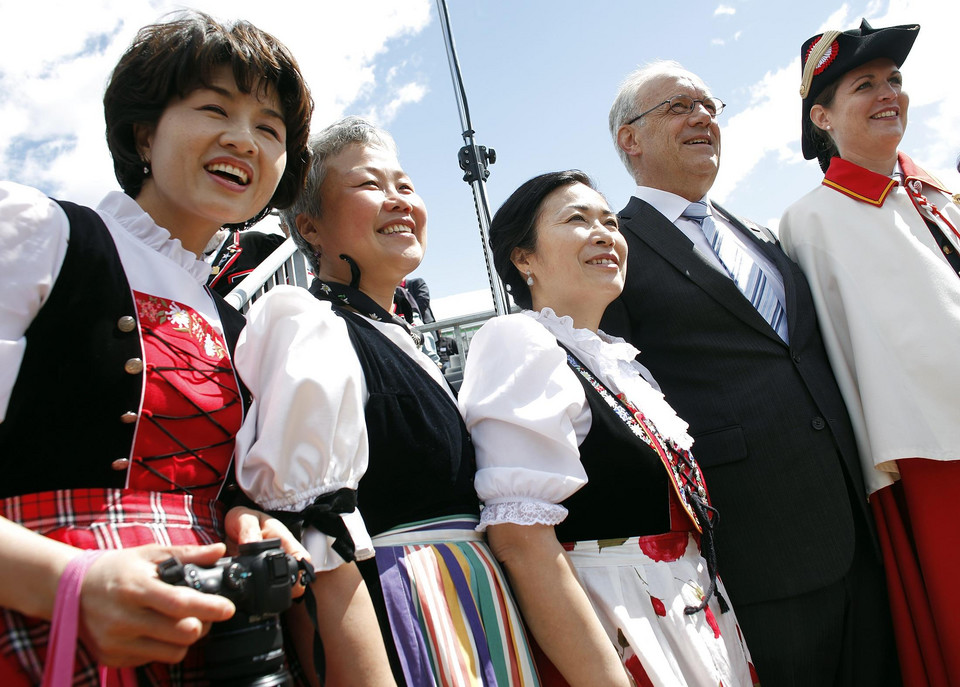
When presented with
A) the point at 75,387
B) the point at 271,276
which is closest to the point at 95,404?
the point at 75,387

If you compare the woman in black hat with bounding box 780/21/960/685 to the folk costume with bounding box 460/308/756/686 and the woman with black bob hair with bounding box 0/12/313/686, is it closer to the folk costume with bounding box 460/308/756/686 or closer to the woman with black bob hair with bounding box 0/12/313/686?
the folk costume with bounding box 460/308/756/686

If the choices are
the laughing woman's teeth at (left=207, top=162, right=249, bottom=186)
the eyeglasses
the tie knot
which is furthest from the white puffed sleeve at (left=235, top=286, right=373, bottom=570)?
the eyeglasses

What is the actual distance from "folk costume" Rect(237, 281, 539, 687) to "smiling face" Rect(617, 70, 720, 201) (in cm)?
147

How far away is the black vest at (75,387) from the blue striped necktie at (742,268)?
1.76m

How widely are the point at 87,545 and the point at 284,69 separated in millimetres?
991

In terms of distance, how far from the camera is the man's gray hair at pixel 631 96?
2.62m

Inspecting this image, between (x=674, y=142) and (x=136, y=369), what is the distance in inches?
81.8

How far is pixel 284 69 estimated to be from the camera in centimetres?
142

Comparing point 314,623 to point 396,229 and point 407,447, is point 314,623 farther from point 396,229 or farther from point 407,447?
point 396,229

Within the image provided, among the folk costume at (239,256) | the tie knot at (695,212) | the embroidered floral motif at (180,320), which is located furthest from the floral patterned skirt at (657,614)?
the folk costume at (239,256)

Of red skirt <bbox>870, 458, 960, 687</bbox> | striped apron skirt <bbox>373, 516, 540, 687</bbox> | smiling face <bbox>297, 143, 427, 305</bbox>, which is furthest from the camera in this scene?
red skirt <bbox>870, 458, 960, 687</bbox>

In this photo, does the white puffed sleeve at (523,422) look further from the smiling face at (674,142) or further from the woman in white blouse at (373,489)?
the smiling face at (674,142)

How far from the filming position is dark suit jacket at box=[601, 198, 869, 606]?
1849 mm

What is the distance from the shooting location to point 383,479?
1271mm
